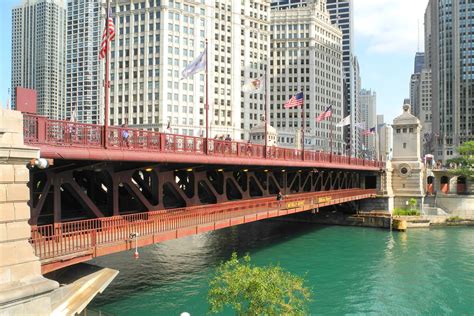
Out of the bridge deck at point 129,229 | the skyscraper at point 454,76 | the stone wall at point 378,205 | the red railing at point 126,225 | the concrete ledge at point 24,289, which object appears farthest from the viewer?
the skyscraper at point 454,76

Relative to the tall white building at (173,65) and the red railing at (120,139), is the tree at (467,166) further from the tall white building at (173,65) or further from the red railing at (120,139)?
the tall white building at (173,65)

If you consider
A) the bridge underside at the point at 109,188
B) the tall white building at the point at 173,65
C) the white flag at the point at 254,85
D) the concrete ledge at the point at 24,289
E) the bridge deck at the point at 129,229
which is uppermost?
the tall white building at the point at 173,65

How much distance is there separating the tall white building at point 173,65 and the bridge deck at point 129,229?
90.6 metres

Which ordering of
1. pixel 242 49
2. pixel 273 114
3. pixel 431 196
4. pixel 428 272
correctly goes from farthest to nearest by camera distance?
pixel 273 114 < pixel 242 49 < pixel 431 196 < pixel 428 272

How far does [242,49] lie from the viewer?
142 m

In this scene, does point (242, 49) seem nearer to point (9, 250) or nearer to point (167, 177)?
point (167, 177)

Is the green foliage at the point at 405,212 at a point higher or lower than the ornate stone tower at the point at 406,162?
lower

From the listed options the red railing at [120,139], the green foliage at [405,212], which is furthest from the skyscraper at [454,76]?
the red railing at [120,139]

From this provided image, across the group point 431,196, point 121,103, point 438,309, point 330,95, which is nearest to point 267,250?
point 438,309

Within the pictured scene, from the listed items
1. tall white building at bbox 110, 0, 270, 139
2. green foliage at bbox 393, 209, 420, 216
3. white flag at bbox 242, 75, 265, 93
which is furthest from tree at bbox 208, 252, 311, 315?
tall white building at bbox 110, 0, 270, 139

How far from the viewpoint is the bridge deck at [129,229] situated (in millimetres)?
17172

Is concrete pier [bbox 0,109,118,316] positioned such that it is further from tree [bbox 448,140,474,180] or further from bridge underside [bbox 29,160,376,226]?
tree [bbox 448,140,474,180]

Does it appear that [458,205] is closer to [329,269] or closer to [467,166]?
[467,166]

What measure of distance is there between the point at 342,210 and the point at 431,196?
16.9 m
